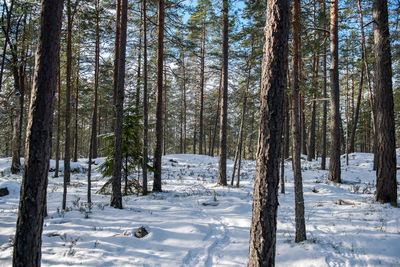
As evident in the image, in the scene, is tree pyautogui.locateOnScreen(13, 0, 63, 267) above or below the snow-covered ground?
above

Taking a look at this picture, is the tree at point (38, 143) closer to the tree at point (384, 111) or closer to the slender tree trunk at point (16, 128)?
the tree at point (384, 111)

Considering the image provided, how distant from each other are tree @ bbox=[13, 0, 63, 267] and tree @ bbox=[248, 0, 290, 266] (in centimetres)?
327

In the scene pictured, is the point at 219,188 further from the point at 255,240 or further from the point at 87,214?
the point at 255,240

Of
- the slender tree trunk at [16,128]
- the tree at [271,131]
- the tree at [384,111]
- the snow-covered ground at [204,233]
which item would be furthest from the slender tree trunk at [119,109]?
the slender tree trunk at [16,128]

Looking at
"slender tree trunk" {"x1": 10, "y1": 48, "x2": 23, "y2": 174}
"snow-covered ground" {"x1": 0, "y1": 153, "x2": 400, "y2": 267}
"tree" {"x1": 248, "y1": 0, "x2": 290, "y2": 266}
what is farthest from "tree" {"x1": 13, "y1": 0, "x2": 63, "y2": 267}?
"slender tree trunk" {"x1": 10, "y1": 48, "x2": 23, "y2": 174}

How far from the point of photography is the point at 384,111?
7.06 m

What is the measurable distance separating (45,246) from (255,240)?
14.7 feet

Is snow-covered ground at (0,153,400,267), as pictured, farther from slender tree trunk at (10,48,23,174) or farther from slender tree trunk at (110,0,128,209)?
slender tree trunk at (10,48,23,174)

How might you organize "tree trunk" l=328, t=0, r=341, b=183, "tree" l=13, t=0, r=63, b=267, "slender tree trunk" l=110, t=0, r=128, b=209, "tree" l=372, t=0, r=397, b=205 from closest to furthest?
"tree" l=13, t=0, r=63, b=267 → "tree" l=372, t=0, r=397, b=205 → "slender tree trunk" l=110, t=0, r=128, b=209 → "tree trunk" l=328, t=0, r=341, b=183

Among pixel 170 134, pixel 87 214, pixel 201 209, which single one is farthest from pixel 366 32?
pixel 170 134

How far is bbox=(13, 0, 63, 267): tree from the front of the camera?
317 cm

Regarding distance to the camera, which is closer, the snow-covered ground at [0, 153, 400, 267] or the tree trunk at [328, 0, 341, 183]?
the snow-covered ground at [0, 153, 400, 267]

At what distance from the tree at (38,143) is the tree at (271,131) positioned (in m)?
3.27

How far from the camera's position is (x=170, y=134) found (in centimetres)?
3594
